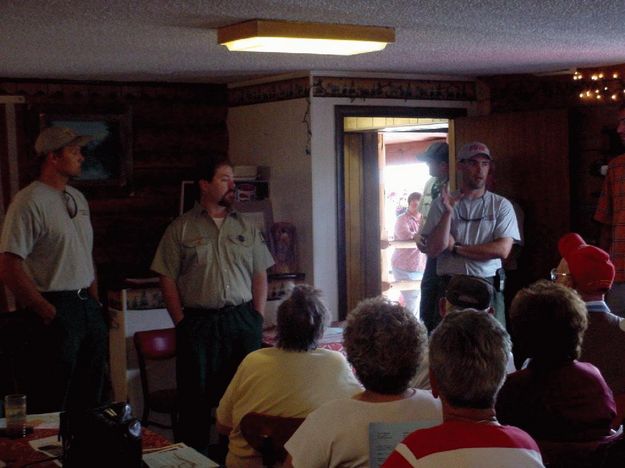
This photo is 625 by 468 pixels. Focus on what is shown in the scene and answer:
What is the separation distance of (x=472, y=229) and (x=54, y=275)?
2.28 metres

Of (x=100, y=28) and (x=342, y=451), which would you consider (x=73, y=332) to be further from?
(x=342, y=451)

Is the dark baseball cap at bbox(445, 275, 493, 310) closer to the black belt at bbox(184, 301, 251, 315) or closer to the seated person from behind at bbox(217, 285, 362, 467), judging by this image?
the seated person from behind at bbox(217, 285, 362, 467)

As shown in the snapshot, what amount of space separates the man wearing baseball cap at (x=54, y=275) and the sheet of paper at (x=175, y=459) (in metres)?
1.77

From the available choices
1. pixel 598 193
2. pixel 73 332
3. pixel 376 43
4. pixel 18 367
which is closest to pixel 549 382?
pixel 376 43

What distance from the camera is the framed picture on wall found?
645 centimetres

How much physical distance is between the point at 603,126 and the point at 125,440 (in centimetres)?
460

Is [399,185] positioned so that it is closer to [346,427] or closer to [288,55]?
[288,55]

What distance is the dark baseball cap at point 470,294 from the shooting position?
3.31m

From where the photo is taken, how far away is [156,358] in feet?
16.5

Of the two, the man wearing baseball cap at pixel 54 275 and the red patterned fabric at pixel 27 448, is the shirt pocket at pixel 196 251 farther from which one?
the red patterned fabric at pixel 27 448


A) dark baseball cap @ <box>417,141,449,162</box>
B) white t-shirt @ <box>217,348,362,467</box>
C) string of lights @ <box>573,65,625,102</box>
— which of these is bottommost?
white t-shirt @ <box>217,348,362,467</box>

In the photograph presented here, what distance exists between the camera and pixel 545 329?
2777 millimetres

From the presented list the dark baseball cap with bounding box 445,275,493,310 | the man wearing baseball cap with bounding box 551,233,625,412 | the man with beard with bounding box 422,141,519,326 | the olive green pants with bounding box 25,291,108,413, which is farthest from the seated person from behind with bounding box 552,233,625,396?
the olive green pants with bounding box 25,291,108,413

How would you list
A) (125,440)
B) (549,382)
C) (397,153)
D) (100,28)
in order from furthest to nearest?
(397,153), (100,28), (549,382), (125,440)
